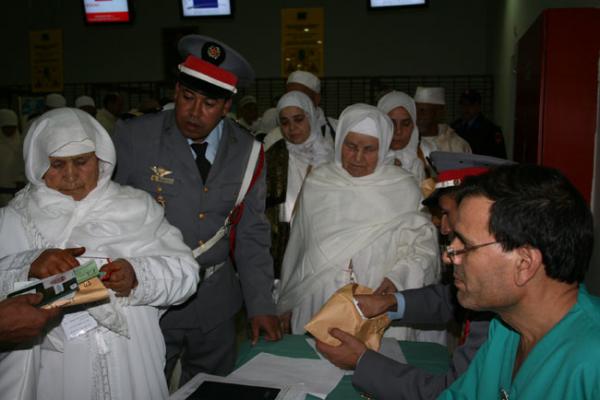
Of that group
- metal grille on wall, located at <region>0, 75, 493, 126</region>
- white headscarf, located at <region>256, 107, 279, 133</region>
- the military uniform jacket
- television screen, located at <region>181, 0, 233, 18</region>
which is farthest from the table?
television screen, located at <region>181, 0, 233, 18</region>

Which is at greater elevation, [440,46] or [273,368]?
[440,46]

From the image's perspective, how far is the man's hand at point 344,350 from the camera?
1.81m

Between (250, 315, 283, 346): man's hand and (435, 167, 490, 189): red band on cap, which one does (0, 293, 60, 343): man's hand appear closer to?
(250, 315, 283, 346): man's hand

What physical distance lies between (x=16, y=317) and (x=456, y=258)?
4.07 feet

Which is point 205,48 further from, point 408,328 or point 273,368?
point 408,328

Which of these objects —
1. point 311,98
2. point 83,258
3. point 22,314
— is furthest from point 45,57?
point 22,314

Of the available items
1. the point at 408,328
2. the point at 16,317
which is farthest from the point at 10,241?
the point at 408,328

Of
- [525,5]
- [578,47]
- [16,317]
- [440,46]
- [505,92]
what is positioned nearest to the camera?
[16,317]

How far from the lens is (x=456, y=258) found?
138 centimetres

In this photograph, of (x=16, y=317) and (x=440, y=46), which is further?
(x=440, y=46)

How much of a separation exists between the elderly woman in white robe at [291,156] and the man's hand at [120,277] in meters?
2.32

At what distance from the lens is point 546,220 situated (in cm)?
120

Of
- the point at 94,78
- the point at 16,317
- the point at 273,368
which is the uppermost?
the point at 94,78

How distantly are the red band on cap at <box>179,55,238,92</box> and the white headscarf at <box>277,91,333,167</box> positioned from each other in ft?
6.39
